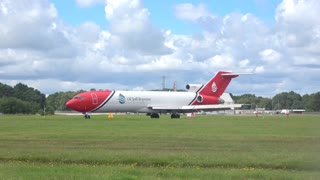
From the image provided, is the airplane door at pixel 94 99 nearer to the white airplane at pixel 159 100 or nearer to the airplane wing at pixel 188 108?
the white airplane at pixel 159 100

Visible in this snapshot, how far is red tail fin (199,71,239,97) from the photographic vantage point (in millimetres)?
89750

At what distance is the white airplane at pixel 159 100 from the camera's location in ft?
254

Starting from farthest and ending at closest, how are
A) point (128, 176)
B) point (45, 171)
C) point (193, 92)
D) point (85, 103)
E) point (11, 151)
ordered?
point (193, 92) → point (85, 103) → point (11, 151) → point (45, 171) → point (128, 176)

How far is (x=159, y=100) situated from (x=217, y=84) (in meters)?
10.6

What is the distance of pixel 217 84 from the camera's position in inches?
3546

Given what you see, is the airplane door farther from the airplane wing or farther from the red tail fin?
the red tail fin

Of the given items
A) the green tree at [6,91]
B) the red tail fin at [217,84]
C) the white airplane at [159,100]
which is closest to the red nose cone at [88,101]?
the white airplane at [159,100]

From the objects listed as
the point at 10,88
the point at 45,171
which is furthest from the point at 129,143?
the point at 10,88

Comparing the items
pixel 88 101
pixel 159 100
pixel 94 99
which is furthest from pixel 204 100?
pixel 88 101

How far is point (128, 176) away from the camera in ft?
48.3

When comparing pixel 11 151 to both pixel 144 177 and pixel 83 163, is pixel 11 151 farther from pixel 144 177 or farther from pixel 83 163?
pixel 144 177

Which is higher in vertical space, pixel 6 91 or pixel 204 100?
pixel 6 91

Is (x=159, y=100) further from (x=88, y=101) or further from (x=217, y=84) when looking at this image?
(x=88, y=101)

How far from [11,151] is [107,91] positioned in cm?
5900
